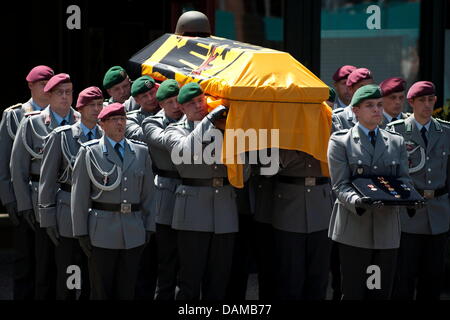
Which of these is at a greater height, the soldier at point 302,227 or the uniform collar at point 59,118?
the uniform collar at point 59,118

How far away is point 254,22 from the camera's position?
11.0 metres

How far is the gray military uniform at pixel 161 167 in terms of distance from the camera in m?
7.86

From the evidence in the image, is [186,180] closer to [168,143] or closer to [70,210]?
[168,143]

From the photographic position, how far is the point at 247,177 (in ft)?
24.5

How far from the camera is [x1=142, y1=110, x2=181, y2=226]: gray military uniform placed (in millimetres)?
7863

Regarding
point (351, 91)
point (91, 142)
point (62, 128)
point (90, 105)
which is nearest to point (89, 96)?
point (90, 105)

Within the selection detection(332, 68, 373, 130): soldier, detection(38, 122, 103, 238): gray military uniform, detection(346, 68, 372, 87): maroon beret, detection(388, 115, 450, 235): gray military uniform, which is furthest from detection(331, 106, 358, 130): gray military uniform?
detection(38, 122, 103, 238): gray military uniform

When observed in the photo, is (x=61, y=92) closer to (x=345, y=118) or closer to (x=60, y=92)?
(x=60, y=92)

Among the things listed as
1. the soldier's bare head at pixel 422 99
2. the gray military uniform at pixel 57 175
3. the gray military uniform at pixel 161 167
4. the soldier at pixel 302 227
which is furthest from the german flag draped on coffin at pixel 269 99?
the gray military uniform at pixel 57 175

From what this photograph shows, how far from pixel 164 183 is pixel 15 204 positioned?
120cm

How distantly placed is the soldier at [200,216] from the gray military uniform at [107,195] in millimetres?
450

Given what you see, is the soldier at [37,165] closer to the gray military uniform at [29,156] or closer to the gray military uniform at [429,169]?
the gray military uniform at [29,156]

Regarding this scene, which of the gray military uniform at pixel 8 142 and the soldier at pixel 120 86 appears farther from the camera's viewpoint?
the soldier at pixel 120 86
